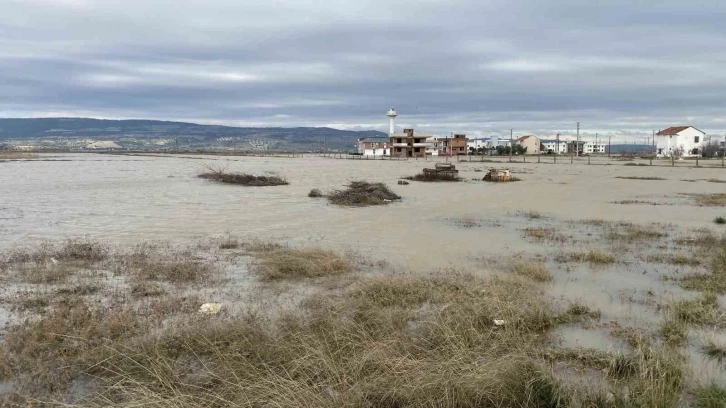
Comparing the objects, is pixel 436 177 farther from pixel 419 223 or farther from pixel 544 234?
pixel 544 234

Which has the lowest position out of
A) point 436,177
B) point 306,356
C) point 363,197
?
point 306,356

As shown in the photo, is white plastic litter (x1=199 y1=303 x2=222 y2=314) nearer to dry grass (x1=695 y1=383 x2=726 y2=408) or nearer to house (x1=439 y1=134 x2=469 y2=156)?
dry grass (x1=695 y1=383 x2=726 y2=408)

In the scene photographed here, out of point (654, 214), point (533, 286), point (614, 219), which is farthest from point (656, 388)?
point (654, 214)

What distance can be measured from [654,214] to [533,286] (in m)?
14.4

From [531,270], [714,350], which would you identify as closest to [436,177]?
[531,270]

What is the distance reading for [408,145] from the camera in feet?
398

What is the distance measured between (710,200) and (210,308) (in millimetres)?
26662

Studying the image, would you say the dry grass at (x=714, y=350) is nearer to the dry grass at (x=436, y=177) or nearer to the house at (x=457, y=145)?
the dry grass at (x=436, y=177)

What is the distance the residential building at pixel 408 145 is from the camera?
122m

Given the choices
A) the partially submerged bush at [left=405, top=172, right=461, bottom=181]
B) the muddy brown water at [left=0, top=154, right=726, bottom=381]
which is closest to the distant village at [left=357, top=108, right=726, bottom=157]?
the partially submerged bush at [left=405, top=172, right=461, bottom=181]

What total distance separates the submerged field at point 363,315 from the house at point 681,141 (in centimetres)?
10816

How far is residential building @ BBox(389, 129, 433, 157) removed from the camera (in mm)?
121625

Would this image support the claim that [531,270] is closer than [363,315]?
No

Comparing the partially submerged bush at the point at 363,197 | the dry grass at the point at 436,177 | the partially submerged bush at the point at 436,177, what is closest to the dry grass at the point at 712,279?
the partially submerged bush at the point at 363,197
